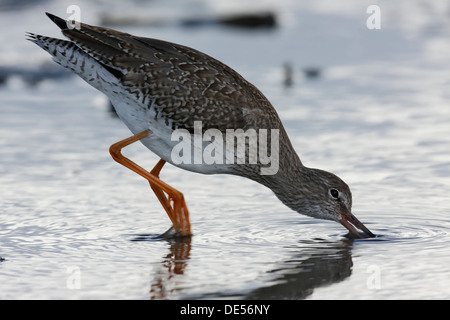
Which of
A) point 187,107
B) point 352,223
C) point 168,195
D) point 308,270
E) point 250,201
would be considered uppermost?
point 187,107

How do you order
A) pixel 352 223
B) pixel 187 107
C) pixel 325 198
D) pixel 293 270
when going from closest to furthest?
pixel 293 270 < pixel 352 223 < pixel 187 107 < pixel 325 198

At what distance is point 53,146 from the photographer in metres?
11.6

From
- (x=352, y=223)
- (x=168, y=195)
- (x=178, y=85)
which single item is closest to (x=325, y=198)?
(x=352, y=223)

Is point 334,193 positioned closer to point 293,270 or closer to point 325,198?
point 325,198

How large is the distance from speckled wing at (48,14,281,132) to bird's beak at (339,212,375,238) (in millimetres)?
1157

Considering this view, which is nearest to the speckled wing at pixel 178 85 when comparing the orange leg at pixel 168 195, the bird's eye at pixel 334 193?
the orange leg at pixel 168 195

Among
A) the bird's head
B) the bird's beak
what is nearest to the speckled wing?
the bird's head

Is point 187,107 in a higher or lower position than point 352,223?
higher

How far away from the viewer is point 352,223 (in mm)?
8805

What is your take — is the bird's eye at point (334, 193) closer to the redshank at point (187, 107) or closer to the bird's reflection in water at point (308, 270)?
the redshank at point (187, 107)

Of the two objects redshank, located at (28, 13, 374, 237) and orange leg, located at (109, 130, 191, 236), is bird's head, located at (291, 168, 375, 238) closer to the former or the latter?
redshank, located at (28, 13, 374, 237)

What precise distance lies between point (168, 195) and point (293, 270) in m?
2.03

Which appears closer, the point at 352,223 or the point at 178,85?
the point at 352,223

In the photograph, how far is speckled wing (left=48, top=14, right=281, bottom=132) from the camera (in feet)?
29.2
